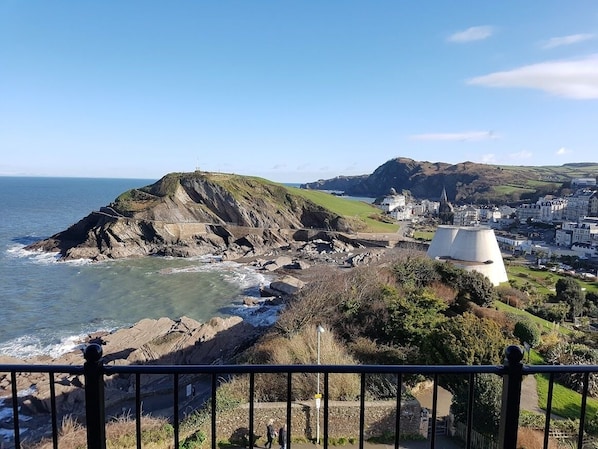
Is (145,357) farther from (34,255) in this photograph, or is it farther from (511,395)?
(34,255)

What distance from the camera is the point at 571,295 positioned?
26.2m

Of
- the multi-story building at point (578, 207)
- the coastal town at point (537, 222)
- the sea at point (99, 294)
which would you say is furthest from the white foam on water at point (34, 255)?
the multi-story building at point (578, 207)

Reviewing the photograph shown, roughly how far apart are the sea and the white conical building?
13363 millimetres

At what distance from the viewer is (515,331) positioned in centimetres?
1595

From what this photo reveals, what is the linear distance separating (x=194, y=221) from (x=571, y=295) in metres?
46.3

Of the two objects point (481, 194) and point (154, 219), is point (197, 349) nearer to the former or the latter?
point (154, 219)

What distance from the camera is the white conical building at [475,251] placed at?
29.5 meters

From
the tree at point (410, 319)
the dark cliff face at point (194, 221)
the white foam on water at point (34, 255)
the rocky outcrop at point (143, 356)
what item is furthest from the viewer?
the dark cliff face at point (194, 221)

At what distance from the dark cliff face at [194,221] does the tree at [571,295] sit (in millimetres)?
32715

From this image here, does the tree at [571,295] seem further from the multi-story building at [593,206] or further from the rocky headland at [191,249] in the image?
the multi-story building at [593,206]

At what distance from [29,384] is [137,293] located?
50.8ft

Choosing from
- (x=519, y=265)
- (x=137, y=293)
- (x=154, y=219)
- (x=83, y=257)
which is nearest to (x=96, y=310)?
(x=137, y=293)

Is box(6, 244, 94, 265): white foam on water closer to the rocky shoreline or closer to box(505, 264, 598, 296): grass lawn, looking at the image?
the rocky shoreline

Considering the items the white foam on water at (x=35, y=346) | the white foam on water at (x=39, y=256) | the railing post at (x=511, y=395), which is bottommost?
the white foam on water at (x=35, y=346)
